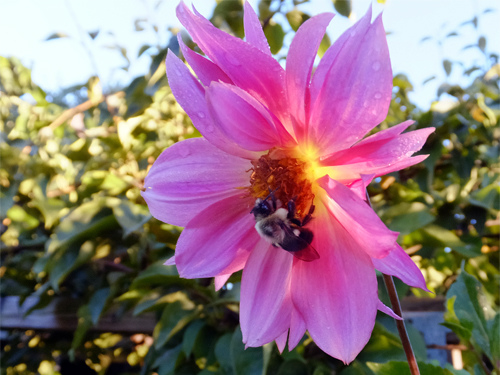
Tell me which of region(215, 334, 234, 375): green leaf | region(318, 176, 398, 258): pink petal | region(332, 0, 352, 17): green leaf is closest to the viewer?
region(318, 176, 398, 258): pink petal

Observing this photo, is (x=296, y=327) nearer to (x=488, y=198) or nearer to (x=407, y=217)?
(x=407, y=217)

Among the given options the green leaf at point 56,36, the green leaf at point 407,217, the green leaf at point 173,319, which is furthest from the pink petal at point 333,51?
the green leaf at point 56,36

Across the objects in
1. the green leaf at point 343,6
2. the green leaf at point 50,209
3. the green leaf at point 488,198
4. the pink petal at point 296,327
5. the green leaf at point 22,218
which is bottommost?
the green leaf at point 22,218

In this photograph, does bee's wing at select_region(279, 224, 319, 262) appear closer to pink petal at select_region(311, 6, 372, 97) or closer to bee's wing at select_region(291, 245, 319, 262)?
bee's wing at select_region(291, 245, 319, 262)

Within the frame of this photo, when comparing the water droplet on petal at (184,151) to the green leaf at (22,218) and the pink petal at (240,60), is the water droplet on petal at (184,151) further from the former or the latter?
the green leaf at (22,218)

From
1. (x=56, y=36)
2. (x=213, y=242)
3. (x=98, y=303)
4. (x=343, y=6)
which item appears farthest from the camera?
(x=56, y=36)

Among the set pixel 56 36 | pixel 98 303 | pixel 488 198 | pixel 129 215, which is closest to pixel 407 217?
pixel 488 198

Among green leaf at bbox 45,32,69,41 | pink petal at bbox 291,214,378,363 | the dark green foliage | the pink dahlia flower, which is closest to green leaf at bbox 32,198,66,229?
the dark green foliage
